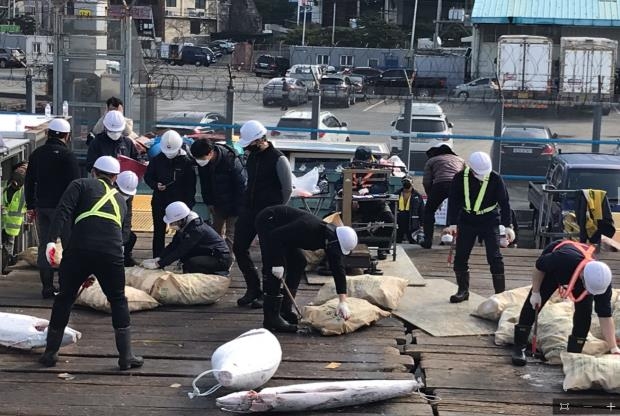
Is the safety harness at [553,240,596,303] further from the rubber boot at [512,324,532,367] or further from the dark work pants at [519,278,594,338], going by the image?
the rubber boot at [512,324,532,367]

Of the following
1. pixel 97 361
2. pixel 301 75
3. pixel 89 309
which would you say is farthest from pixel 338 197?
pixel 301 75

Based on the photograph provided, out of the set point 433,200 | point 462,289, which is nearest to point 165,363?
point 462,289

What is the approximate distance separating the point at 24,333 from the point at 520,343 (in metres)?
4.01

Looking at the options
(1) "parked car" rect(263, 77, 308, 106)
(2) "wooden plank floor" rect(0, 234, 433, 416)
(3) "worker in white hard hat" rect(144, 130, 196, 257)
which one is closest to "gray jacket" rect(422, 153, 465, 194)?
(2) "wooden plank floor" rect(0, 234, 433, 416)

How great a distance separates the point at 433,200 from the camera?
43.1 feet

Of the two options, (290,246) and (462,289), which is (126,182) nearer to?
(290,246)

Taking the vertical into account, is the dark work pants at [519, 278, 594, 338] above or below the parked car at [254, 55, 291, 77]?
below

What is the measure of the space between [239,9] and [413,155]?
197 ft

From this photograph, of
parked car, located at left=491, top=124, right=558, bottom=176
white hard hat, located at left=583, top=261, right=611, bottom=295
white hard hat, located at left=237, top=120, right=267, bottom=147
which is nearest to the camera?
white hard hat, located at left=583, top=261, right=611, bottom=295

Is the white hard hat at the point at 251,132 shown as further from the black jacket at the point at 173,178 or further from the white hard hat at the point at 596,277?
the white hard hat at the point at 596,277

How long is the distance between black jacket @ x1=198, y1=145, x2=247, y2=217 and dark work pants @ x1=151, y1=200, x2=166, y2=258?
502mm

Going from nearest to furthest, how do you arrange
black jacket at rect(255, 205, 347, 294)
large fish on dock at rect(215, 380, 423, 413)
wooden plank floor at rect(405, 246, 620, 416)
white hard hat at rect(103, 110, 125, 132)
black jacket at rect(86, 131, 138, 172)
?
large fish on dock at rect(215, 380, 423, 413) → wooden plank floor at rect(405, 246, 620, 416) → black jacket at rect(255, 205, 347, 294) → white hard hat at rect(103, 110, 125, 132) → black jacket at rect(86, 131, 138, 172)

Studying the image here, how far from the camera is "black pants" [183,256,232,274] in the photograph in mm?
10609

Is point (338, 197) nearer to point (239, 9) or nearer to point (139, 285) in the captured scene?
point (139, 285)
